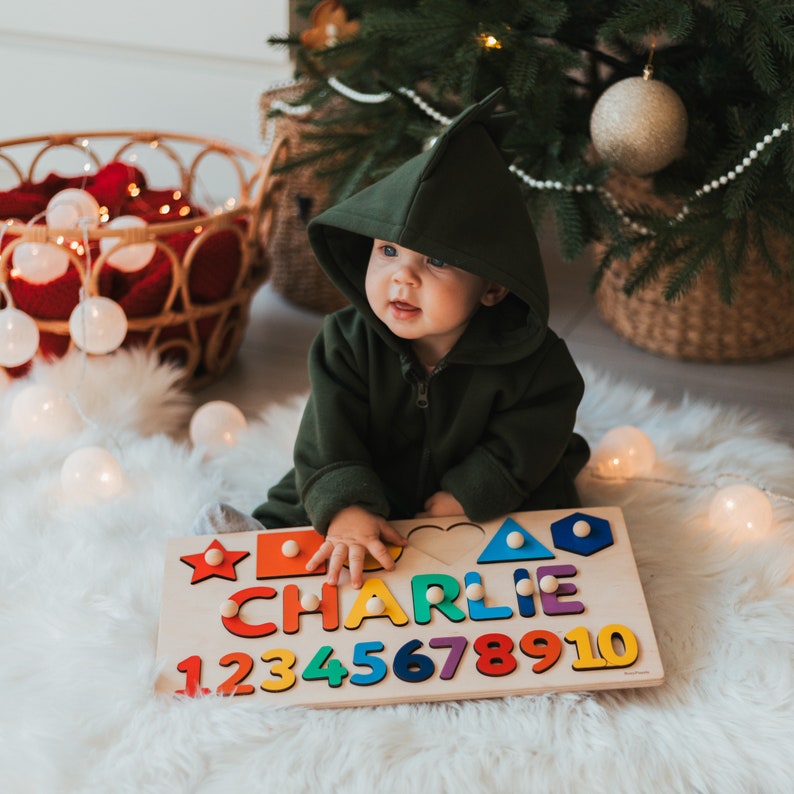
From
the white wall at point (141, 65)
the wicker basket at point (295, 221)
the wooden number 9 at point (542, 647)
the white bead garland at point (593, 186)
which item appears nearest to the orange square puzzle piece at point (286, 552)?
the wooden number 9 at point (542, 647)

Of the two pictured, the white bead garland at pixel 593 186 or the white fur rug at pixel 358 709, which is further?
the white bead garland at pixel 593 186

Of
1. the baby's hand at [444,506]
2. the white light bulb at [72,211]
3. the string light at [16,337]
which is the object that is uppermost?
the baby's hand at [444,506]

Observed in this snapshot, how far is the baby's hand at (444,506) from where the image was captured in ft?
3.64

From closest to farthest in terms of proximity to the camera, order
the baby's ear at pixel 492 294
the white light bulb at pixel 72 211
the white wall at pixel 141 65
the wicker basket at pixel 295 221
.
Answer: the baby's ear at pixel 492 294 < the white light bulb at pixel 72 211 < the wicker basket at pixel 295 221 < the white wall at pixel 141 65

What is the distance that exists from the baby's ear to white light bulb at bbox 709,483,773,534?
37cm

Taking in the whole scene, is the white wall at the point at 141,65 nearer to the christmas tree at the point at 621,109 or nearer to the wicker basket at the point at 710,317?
the christmas tree at the point at 621,109

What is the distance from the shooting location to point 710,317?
166 cm

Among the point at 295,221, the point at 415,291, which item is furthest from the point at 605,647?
the point at 295,221

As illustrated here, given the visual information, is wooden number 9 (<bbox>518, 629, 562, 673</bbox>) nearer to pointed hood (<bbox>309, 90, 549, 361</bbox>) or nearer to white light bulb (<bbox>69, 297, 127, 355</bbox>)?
pointed hood (<bbox>309, 90, 549, 361</bbox>)

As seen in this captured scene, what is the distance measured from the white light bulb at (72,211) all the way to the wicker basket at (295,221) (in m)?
0.38

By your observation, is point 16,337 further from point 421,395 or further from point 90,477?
point 421,395

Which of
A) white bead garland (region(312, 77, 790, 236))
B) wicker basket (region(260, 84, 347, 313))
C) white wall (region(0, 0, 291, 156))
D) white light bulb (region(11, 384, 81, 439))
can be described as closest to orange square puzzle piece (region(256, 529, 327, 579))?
white light bulb (region(11, 384, 81, 439))

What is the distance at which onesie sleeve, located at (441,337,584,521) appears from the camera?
3.52 feet

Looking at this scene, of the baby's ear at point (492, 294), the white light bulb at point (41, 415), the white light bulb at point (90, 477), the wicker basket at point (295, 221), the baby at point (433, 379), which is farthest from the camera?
the wicker basket at point (295, 221)
